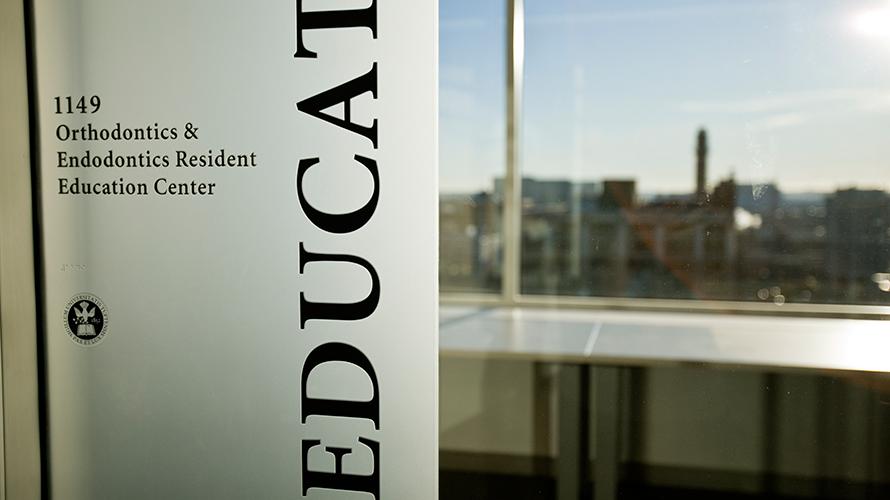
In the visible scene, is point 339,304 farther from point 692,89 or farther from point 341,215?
point 692,89

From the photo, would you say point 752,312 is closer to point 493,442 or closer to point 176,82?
point 493,442

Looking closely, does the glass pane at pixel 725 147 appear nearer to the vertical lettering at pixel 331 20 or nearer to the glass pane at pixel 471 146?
the glass pane at pixel 471 146

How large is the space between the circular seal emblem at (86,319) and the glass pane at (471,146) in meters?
0.60

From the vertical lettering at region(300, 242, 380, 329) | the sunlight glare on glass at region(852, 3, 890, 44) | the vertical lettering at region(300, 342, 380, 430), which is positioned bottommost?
the vertical lettering at region(300, 342, 380, 430)

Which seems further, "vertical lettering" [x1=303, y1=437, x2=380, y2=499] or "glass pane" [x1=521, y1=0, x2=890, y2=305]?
"vertical lettering" [x1=303, y1=437, x2=380, y2=499]

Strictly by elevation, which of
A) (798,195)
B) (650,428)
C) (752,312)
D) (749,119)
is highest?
(749,119)

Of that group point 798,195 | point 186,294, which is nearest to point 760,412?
point 798,195

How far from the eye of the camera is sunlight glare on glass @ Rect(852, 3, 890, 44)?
37.9 inches

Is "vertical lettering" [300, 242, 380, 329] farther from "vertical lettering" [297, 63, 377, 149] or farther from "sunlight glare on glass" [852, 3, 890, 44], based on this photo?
"sunlight glare on glass" [852, 3, 890, 44]

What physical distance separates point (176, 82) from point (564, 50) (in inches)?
25.3

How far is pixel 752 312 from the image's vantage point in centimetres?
112

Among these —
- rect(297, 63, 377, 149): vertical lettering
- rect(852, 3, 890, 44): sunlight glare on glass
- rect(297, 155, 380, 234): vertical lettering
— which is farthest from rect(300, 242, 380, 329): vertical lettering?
rect(852, 3, 890, 44): sunlight glare on glass

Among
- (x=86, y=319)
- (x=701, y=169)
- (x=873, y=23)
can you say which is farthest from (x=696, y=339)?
(x=86, y=319)

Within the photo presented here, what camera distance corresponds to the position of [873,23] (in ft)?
3.17
